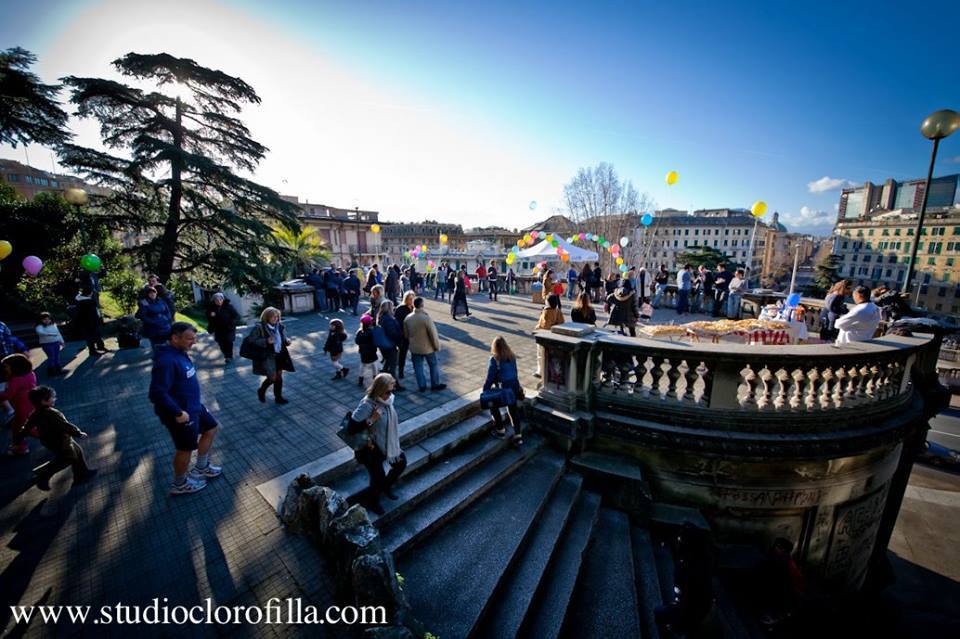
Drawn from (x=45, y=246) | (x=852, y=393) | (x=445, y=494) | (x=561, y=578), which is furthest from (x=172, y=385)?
(x=45, y=246)

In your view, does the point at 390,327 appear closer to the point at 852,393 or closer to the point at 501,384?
the point at 501,384

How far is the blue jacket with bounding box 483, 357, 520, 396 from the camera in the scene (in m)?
5.19

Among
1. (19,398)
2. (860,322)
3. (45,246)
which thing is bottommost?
(19,398)

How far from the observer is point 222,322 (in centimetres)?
781

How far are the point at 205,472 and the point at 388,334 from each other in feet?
10.6

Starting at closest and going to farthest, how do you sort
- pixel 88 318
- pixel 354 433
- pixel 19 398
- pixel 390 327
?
pixel 354 433 < pixel 19 398 < pixel 390 327 < pixel 88 318

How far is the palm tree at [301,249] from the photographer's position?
1655 centimetres

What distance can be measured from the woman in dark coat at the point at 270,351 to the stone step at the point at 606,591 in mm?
5078

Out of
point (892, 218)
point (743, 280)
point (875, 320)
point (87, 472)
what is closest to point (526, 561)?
point (87, 472)

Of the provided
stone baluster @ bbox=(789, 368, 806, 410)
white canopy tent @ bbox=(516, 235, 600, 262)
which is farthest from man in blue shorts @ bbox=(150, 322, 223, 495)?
white canopy tent @ bbox=(516, 235, 600, 262)

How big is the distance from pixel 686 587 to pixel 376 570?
2.96 metres

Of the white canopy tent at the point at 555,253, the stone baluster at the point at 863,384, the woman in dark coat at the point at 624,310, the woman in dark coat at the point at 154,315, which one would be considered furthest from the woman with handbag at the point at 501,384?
the white canopy tent at the point at 555,253

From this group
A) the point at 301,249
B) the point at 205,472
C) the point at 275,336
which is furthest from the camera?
the point at 301,249

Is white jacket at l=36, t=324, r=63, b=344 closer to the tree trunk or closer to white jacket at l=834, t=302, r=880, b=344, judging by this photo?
the tree trunk
